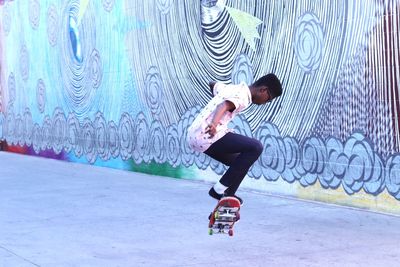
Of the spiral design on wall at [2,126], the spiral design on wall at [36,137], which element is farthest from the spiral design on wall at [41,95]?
the spiral design on wall at [2,126]

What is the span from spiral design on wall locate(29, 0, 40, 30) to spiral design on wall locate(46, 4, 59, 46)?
628 millimetres

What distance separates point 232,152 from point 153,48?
8025mm

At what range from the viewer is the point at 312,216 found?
9867mm

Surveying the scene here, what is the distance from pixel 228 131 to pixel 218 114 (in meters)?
0.51

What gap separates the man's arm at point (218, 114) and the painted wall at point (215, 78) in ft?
11.7

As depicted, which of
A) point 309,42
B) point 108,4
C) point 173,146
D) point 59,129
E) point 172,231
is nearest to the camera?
point 172,231

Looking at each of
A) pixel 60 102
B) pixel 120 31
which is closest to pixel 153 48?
pixel 120 31

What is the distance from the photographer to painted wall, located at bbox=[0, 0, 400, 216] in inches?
396

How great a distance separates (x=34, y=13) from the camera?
20.4 metres

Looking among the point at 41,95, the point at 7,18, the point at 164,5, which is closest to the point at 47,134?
the point at 41,95

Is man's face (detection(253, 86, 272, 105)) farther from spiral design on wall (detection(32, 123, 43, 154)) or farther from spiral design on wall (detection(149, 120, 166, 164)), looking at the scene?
spiral design on wall (detection(32, 123, 43, 154))

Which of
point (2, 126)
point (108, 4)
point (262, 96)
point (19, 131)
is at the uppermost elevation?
point (108, 4)

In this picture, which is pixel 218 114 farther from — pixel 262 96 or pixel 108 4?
pixel 108 4

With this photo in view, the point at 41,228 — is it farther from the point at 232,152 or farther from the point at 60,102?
the point at 60,102
